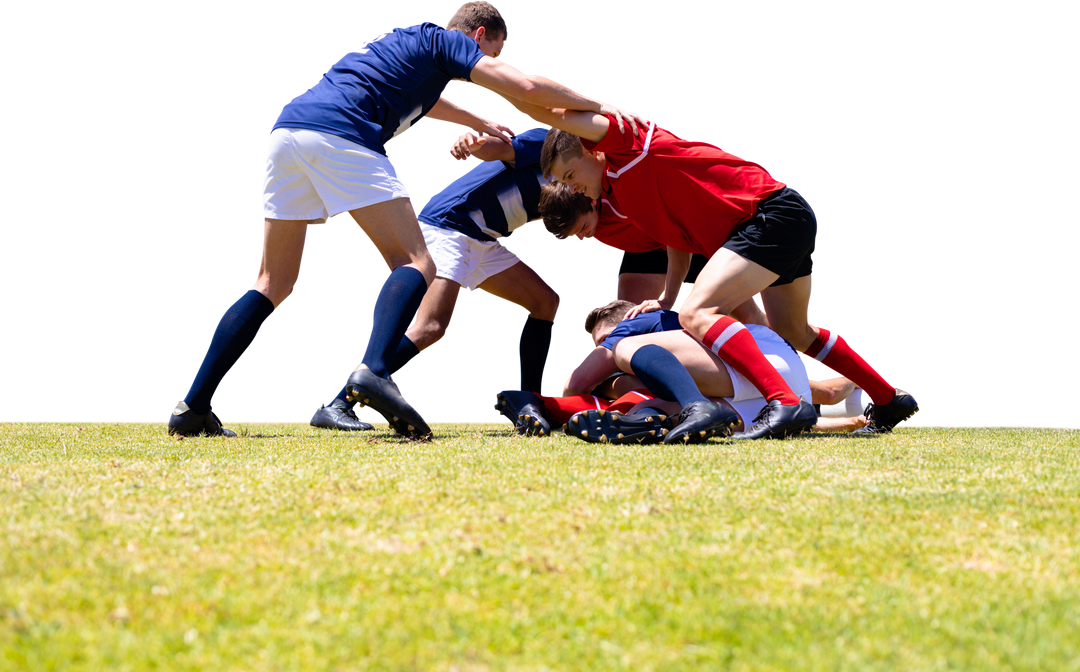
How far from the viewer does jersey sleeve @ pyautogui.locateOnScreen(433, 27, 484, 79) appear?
3459 millimetres

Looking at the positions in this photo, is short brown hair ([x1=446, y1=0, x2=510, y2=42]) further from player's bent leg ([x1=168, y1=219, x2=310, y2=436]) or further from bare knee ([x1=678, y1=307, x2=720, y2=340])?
bare knee ([x1=678, y1=307, x2=720, y2=340])

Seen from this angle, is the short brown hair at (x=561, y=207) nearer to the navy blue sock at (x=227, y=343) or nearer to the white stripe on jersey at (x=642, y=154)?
the white stripe on jersey at (x=642, y=154)

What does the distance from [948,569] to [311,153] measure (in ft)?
9.19

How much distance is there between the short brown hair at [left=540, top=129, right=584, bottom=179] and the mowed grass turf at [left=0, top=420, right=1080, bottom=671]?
5.66 ft

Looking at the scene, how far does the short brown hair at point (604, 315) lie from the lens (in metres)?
4.00

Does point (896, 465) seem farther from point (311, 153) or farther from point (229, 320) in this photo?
point (229, 320)

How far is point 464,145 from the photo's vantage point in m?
4.42

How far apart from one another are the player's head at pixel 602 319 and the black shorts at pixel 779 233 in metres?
0.66

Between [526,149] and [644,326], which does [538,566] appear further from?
[526,149]

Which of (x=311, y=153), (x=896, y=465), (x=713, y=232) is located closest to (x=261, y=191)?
(x=311, y=153)

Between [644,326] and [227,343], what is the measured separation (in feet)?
6.03

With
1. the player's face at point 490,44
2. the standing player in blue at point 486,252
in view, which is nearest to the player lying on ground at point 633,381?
the standing player in blue at point 486,252

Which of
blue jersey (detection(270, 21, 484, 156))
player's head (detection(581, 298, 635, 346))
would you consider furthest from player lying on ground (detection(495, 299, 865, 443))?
blue jersey (detection(270, 21, 484, 156))

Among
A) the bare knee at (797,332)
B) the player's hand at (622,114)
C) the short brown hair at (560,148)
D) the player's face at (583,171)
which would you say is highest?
the player's hand at (622,114)
